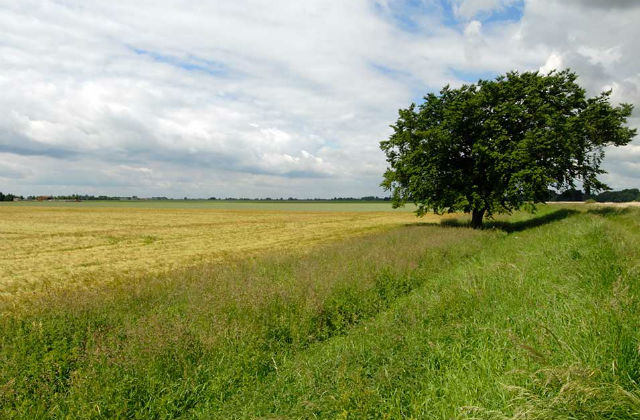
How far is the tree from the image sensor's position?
967 inches

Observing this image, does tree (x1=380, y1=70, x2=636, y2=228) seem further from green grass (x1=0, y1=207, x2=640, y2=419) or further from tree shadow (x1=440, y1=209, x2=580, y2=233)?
green grass (x1=0, y1=207, x2=640, y2=419)

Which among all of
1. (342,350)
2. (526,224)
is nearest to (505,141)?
(526,224)

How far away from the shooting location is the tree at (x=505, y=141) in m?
24.6

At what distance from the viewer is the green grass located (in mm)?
3650

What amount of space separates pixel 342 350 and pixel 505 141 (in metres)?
26.2

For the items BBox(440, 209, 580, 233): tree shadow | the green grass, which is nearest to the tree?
BBox(440, 209, 580, 233): tree shadow

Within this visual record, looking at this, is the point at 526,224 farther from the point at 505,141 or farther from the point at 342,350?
the point at 342,350

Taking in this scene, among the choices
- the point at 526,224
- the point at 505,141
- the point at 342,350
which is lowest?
the point at 342,350

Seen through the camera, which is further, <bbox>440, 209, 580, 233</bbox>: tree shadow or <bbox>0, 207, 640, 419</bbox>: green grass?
<bbox>440, 209, 580, 233</bbox>: tree shadow

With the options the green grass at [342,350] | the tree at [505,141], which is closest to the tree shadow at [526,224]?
the tree at [505,141]

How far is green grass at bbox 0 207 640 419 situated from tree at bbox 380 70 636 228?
700 inches

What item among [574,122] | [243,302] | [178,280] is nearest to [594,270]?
[243,302]

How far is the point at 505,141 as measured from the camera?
86.3ft

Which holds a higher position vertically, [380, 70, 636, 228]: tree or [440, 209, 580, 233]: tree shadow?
[380, 70, 636, 228]: tree
